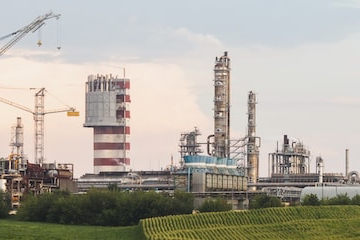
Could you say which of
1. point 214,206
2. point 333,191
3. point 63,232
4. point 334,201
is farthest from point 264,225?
point 333,191

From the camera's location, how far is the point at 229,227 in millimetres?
112438

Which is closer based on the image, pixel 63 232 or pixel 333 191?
pixel 63 232

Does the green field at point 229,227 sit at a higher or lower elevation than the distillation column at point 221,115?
lower

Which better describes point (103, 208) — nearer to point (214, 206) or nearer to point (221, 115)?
point (214, 206)

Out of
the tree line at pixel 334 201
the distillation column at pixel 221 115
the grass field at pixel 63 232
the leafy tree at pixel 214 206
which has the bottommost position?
the grass field at pixel 63 232

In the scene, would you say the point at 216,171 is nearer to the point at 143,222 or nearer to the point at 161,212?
the point at 161,212

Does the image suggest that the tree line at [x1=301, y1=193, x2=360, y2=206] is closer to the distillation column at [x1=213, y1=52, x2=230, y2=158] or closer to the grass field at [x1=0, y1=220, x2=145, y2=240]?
the grass field at [x1=0, y1=220, x2=145, y2=240]

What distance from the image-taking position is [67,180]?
18675 centimetres

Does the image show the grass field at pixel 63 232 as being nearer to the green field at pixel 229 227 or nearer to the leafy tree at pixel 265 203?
the green field at pixel 229 227

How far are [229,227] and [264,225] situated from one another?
6981 millimetres

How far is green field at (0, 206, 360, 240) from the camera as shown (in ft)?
353

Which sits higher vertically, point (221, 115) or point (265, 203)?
point (221, 115)

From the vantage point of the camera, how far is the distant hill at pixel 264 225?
107m

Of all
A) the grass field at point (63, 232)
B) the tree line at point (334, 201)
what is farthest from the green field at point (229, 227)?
the tree line at point (334, 201)
